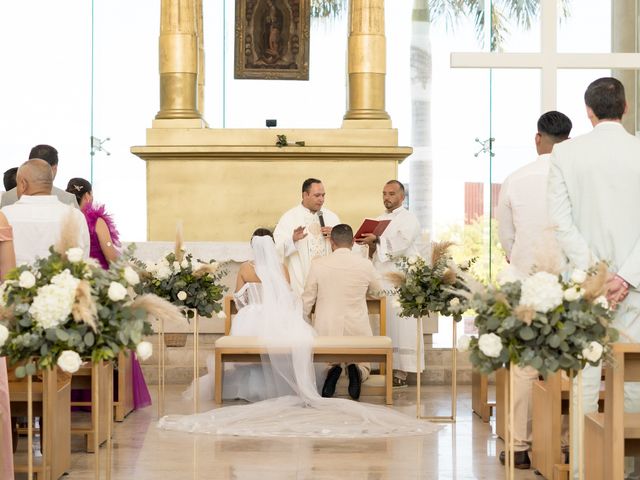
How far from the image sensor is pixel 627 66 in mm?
8859

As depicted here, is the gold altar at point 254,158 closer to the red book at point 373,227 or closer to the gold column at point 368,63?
the gold column at point 368,63

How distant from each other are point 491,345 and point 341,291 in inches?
216

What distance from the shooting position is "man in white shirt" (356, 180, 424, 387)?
1172 centimetres

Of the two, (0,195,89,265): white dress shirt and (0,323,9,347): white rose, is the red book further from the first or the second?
(0,323,9,347): white rose

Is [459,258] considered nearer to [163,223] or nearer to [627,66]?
A: [163,223]

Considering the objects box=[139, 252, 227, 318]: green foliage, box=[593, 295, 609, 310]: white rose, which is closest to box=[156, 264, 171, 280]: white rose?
box=[139, 252, 227, 318]: green foliage

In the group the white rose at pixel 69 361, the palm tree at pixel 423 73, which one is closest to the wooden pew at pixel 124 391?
the white rose at pixel 69 361

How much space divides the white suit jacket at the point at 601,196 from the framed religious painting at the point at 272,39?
8507mm

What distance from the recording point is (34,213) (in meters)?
7.75

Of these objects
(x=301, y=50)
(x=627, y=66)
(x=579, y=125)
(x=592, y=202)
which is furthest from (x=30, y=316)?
(x=579, y=125)

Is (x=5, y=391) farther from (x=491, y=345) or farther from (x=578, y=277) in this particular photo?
(x=578, y=277)

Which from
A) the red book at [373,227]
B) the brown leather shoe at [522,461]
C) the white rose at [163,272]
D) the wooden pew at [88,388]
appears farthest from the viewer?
the red book at [373,227]

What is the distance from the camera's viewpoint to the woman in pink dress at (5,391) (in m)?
6.25

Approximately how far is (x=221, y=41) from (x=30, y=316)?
35.6ft
